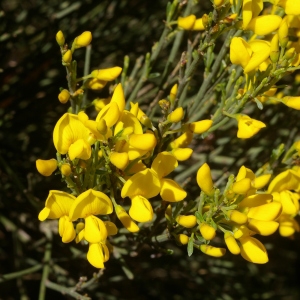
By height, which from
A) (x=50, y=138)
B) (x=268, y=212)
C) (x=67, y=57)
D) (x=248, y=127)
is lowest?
(x=50, y=138)

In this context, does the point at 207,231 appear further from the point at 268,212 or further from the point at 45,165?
the point at 45,165

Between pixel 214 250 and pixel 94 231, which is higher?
pixel 94 231

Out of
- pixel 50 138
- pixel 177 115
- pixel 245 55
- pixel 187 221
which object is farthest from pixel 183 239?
pixel 50 138

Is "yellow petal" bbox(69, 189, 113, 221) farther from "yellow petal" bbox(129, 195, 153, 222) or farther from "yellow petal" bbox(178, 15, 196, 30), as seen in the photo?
"yellow petal" bbox(178, 15, 196, 30)

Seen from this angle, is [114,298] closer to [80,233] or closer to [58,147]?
[80,233]

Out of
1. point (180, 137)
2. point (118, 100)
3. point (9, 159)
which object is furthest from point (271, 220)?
point (9, 159)

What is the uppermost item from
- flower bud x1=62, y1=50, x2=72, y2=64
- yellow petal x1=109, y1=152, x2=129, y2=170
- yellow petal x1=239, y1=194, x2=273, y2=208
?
flower bud x1=62, y1=50, x2=72, y2=64

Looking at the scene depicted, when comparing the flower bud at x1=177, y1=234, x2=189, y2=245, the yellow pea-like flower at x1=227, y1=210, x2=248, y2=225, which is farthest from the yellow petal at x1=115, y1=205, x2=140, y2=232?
the yellow pea-like flower at x1=227, y1=210, x2=248, y2=225

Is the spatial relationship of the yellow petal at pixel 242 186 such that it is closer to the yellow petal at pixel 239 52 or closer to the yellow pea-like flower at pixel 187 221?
the yellow pea-like flower at pixel 187 221
